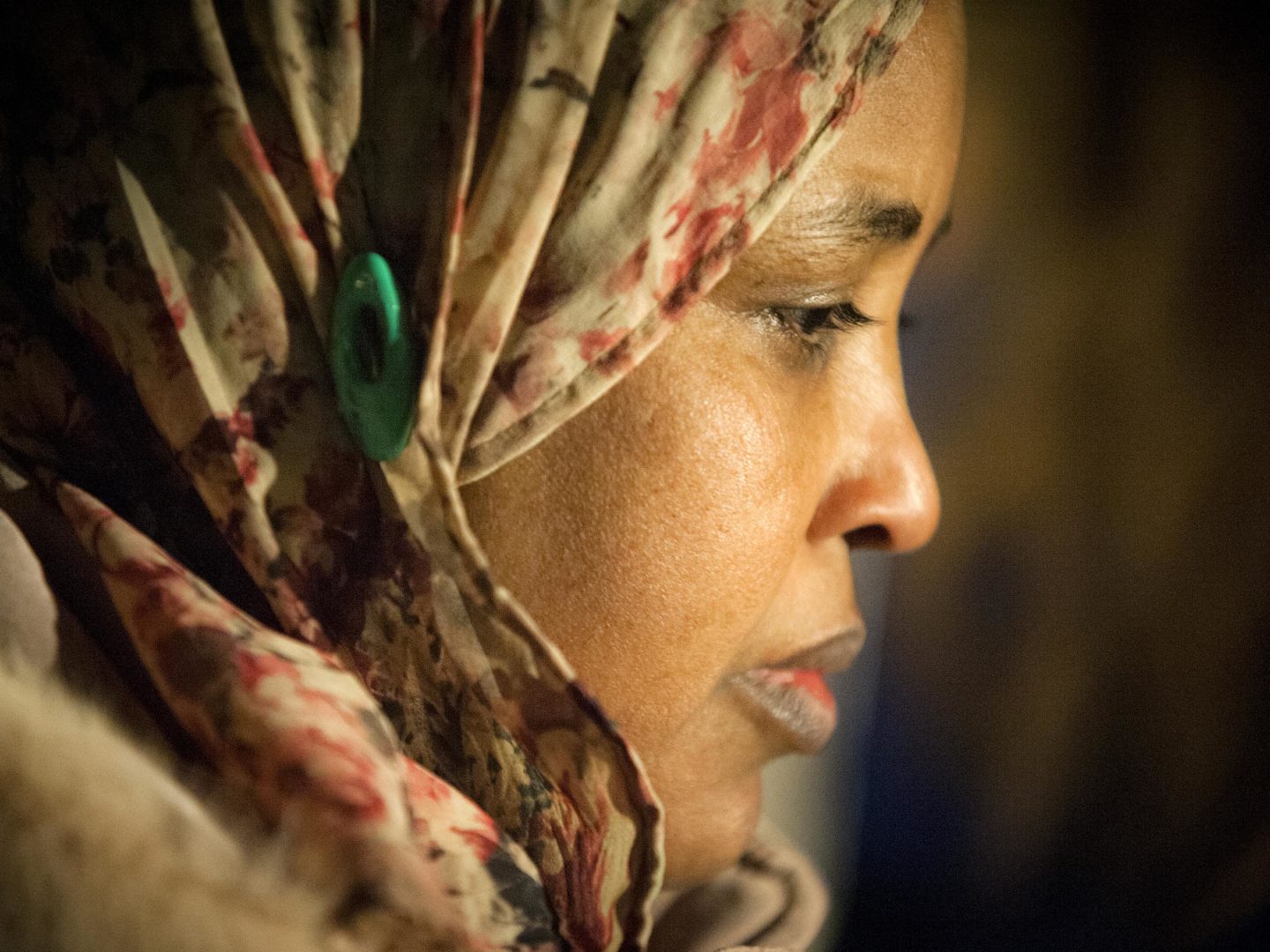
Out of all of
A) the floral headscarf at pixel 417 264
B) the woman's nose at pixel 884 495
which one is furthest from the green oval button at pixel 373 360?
the woman's nose at pixel 884 495

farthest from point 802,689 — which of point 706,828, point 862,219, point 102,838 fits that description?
point 102,838

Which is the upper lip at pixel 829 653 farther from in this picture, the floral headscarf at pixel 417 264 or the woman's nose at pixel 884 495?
the floral headscarf at pixel 417 264

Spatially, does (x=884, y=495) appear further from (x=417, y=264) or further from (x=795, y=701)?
(x=417, y=264)

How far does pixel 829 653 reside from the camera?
0.71 meters

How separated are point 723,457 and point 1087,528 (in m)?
0.69

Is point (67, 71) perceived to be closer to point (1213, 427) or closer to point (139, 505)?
point (139, 505)

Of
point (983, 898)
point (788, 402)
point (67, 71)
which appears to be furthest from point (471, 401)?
point (983, 898)

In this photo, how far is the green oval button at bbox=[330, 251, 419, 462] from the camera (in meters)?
0.51

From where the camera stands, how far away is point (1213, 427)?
0.94 meters

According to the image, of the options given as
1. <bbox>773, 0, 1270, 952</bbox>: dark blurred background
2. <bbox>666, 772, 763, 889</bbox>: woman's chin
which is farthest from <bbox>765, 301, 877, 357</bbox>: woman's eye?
<bbox>773, 0, 1270, 952</bbox>: dark blurred background

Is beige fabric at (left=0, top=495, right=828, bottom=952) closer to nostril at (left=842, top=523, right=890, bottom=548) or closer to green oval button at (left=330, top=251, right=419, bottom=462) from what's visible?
green oval button at (left=330, top=251, right=419, bottom=462)

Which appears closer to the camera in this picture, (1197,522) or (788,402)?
(788,402)

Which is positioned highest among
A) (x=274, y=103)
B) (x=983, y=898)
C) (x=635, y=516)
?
(x=274, y=103)

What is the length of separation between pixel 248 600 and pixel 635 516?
0.90 feet
